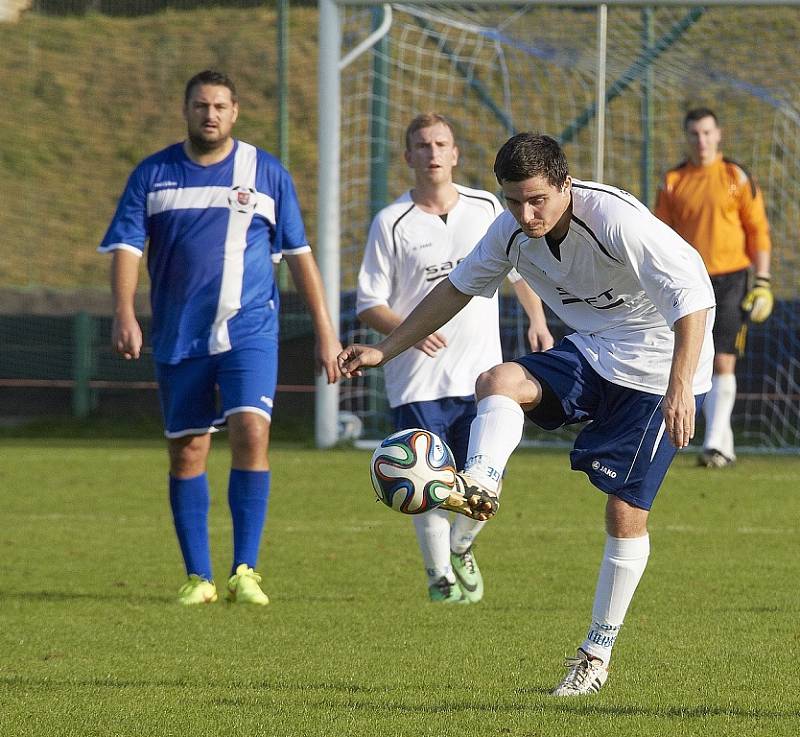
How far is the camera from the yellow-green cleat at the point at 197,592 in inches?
237

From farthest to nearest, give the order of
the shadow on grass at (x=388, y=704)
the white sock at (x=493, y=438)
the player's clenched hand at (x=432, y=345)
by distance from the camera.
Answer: the player's clenched hand at (x=432, y=345) < the shadow on grass at (x=388, y=704) < the white sock at (x=493, y=438)

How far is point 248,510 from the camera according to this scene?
6.21 meters

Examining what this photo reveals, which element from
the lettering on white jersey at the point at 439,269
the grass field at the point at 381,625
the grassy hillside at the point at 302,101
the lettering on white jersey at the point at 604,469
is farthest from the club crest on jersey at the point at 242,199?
the grassy hillside at the point at 302,101

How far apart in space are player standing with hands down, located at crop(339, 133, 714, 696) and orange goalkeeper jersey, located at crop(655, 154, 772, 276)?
20.0 ft

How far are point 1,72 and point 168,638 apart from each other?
1968 cm

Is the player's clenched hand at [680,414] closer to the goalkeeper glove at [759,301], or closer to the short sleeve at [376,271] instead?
the short sleeve at [376,271]

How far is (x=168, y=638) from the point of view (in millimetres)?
5281

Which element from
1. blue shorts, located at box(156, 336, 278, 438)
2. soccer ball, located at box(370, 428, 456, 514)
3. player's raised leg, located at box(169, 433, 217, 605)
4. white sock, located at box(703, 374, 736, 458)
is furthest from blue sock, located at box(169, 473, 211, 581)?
white sock, located at box(703, 374, 736, 458)

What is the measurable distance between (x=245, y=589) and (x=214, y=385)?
0.91 metres

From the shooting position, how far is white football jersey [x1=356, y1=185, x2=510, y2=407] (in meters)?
6.30

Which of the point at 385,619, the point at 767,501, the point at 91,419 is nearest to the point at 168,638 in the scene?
the point at 385,619

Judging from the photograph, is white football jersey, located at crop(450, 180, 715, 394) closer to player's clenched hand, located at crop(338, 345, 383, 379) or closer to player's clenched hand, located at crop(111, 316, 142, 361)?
player's clenched hand, located at crop(338, 345, 383, 379)

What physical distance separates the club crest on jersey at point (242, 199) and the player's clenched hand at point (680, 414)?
274 centimetres

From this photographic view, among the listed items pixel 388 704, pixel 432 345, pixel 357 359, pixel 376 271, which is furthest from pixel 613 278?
pixel 376 271
